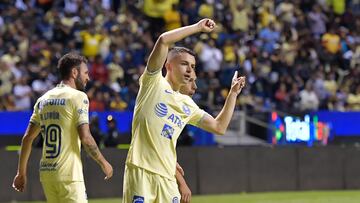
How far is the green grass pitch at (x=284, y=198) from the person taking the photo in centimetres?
1780

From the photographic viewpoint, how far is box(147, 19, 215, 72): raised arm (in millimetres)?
7117

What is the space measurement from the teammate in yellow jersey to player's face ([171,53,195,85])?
1.23 m

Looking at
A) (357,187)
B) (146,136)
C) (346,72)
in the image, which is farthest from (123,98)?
(146,136)

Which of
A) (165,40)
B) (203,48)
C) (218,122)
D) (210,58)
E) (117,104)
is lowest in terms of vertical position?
(218,122)

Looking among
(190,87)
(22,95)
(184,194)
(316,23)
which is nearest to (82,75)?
(190,87)

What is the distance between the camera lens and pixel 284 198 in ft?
60.3

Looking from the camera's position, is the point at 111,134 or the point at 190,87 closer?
the point at 190,87

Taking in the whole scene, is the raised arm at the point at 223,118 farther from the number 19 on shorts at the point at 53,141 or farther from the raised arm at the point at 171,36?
the number 19 on shorts at the point at 53,141

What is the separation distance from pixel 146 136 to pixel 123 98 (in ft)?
43.8

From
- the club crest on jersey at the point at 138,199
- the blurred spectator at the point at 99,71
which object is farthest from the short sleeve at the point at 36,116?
the blurred spectator at the point at 99,71

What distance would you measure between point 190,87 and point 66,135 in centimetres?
132

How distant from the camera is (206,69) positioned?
74.5ft

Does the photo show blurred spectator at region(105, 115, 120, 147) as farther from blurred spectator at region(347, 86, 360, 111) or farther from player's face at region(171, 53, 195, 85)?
player's face at region(171, 53, 195, 85)

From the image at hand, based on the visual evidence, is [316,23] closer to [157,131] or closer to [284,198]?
[284,198]
